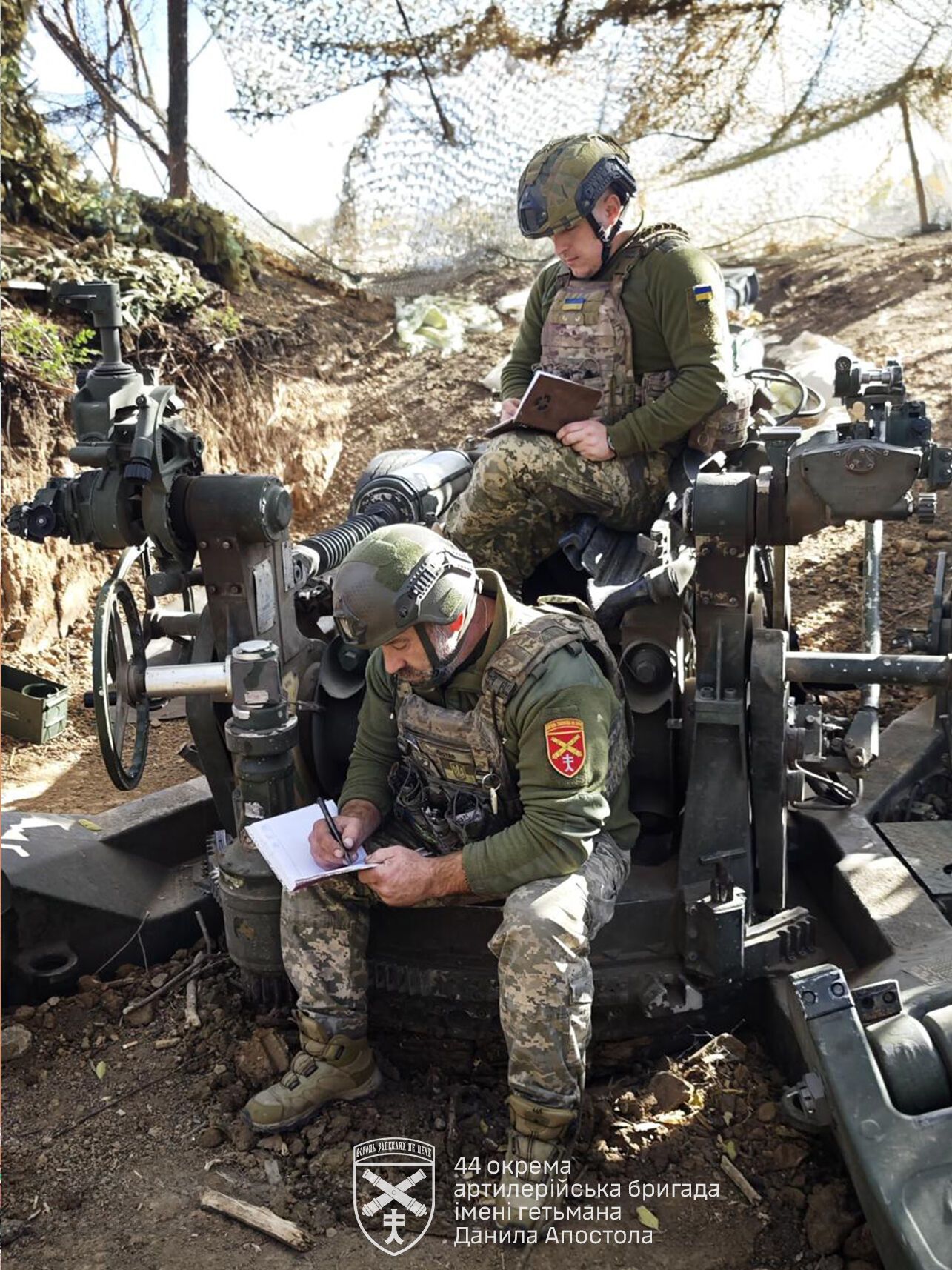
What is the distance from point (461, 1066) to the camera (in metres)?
4.10

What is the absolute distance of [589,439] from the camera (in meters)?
4.57

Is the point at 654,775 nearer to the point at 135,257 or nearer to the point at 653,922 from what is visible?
the point at 653,922

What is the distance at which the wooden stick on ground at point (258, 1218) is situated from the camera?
3424 mm

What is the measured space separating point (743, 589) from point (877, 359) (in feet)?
20.3

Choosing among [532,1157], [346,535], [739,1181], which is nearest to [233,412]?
[346,535]

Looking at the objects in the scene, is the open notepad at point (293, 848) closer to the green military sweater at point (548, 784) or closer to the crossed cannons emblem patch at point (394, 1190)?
the green military sweater at point (548, 784)

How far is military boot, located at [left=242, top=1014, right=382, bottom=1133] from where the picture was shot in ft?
12.4

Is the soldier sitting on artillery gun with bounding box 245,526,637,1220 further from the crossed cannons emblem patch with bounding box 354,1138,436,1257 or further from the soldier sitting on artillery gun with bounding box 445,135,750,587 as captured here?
the soldier sitting on artillery gun with bounding box 445,135,750,587

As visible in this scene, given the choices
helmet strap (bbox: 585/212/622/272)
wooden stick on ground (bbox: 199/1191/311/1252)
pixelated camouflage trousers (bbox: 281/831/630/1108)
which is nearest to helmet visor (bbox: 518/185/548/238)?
helmet strap (bbox: 585/212/622/272)

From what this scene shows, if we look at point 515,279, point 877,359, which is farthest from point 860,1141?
point 515,279

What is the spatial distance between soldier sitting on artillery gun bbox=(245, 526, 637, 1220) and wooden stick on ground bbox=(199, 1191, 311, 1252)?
0.91ft

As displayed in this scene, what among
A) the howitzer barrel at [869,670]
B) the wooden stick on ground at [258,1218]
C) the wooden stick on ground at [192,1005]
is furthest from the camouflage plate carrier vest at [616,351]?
the wooden stick on ground at [258,1218]

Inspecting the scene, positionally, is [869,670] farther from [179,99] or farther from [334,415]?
[179,99]

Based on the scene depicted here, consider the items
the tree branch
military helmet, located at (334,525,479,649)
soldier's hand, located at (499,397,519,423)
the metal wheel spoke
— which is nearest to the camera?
military helmet, located at (334,525,479,649)
